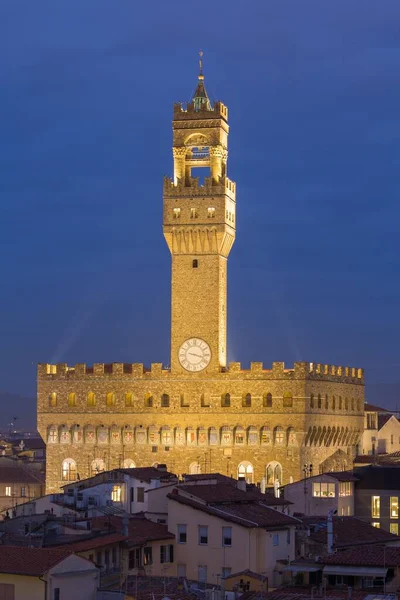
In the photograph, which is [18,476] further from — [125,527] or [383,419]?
[125,527]

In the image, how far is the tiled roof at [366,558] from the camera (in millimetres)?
55719

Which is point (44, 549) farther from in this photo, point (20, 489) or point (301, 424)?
point (20, 489)

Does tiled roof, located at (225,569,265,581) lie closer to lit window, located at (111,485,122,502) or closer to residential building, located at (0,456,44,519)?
lit window, located at (111,485,122,502)

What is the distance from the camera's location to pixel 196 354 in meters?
96.7

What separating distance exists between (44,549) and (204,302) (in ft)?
149

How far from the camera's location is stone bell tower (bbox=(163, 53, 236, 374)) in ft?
318

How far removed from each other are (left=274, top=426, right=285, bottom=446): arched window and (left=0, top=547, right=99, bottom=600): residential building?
4200 centimetres

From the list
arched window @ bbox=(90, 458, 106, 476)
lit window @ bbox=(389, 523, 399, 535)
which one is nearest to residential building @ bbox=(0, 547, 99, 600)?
lit window @ bbox=(389, 523, 399, 535)

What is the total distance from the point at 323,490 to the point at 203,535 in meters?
20.8

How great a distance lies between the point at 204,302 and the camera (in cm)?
9706

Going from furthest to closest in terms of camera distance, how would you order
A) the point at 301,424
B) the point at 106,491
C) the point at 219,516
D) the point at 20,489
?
the point at 20,489
the point at 301,424
the point at 106,491
the point at 219,516

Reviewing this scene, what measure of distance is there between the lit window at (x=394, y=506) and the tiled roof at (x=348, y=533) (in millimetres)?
12366

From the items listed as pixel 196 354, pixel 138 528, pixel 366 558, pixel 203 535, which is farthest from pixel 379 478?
pixel 366 558

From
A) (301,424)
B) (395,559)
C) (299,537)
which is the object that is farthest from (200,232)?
(395,559)
